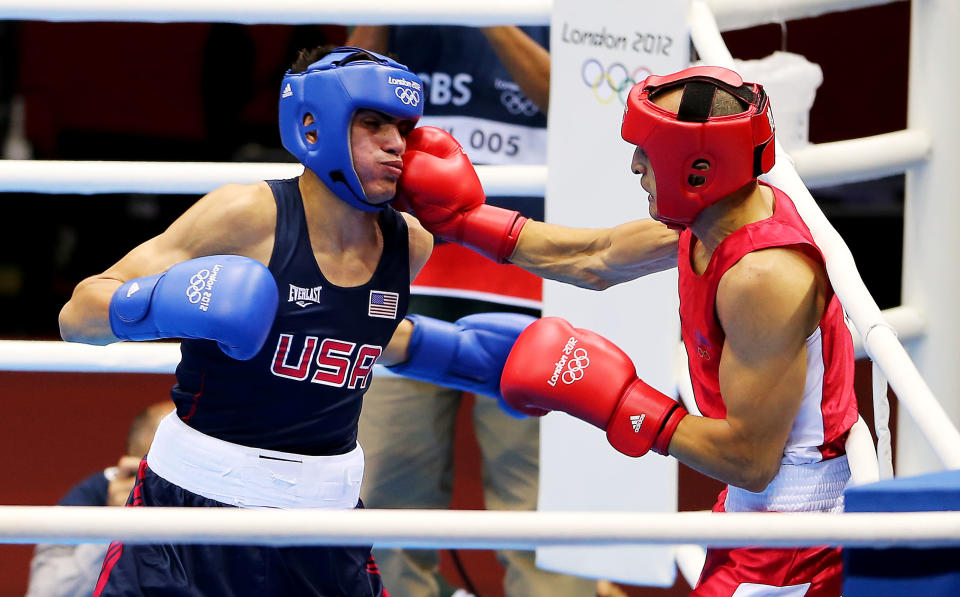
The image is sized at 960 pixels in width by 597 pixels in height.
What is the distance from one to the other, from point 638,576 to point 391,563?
75 centimetres

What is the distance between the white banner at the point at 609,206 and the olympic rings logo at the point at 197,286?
2.47 feet

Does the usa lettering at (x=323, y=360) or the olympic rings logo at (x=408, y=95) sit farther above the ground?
the olympic rings logo at (x=408, y=95)

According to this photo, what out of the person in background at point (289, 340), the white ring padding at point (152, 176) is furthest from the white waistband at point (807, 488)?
the white ring padding at point (152, 176)

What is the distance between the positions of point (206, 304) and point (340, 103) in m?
0.40

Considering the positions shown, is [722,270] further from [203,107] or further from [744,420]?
[203,107]

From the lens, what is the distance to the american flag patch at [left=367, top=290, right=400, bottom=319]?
1.97 meters

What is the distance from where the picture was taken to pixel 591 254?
84.6 inches

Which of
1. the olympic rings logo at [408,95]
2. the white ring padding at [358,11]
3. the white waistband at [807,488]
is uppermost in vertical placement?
the white ring padding at [358,11]

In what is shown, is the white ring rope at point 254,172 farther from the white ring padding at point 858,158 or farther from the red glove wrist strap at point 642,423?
the red glove wrist strap at point 642,423

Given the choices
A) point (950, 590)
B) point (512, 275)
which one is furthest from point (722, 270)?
point (512, 275)

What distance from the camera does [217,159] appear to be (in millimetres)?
6070

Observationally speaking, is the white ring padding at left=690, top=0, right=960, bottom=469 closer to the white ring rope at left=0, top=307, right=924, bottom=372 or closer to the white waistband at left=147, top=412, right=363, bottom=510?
the white ring rope at left=0, top=307, right=924, bottom=372

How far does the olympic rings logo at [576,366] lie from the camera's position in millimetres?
1789

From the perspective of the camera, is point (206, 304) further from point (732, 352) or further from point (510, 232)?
point (732, 352)
